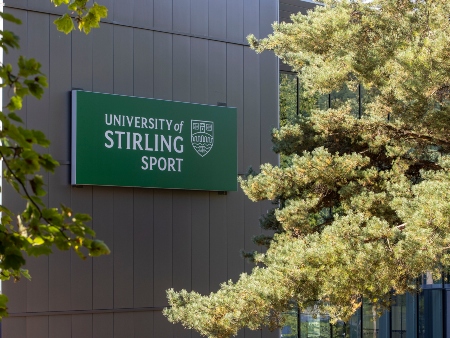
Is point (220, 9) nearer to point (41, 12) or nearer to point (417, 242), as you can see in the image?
point (41, 12)

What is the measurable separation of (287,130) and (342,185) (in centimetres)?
169

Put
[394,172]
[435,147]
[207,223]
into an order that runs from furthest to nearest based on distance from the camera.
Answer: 1. [207,223]
2. [435,147]
3. [394,172]

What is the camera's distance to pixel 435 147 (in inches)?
493

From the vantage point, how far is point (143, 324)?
13906 millimetres

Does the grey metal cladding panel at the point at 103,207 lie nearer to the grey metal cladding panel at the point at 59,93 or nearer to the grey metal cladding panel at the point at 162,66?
the grey metal cladding panel at the point at 59,93

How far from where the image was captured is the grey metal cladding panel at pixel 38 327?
41.5 ft

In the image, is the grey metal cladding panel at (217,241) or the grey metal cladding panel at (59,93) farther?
the grey metal cladding panel at (217,241)

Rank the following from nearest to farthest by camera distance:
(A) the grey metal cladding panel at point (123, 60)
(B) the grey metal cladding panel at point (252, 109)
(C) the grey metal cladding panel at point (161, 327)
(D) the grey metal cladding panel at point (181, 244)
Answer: (A) the grey metal cladding panel at point (123, 60) < (C) the grey metal cladding panel at point (161, 327) < (D) the grey metal cladding panel at point (181, 244) < (B) the grey metal cladding panel at point (252, 109)

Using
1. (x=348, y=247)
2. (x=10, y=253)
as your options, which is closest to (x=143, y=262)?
(x=348, y=247)

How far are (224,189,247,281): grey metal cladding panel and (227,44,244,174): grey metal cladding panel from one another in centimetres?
59

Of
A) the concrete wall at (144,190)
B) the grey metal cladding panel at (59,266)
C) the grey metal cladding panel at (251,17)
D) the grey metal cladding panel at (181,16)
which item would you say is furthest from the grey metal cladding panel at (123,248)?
the grey metal cladding panel at (251,17)

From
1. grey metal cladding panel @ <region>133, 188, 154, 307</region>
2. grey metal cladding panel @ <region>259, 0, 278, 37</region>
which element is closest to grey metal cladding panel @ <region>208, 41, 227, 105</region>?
grey metal cladding panel @ <region>259, 0, 278, 37</region>

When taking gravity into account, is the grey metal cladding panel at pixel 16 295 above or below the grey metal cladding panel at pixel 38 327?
above

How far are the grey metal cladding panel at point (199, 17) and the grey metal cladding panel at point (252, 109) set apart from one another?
105 centimetres
